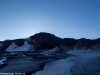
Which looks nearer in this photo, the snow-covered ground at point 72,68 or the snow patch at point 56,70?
the snow patch at point 56,70

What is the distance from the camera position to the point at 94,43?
255ft

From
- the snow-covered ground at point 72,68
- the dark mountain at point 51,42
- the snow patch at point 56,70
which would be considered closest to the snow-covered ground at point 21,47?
the dark mountain at point 51,42

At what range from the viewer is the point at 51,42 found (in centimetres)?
8312

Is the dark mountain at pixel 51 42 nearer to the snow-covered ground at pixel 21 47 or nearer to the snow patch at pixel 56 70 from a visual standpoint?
the snow-covered ground at pixel 21 47

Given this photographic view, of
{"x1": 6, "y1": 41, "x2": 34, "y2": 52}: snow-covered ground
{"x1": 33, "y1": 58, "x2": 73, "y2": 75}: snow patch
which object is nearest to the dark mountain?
{"x1": 6, "y1": 41, "x2": 34, "y2": 52}: snow-covered ground

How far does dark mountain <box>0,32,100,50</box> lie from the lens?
254 feet

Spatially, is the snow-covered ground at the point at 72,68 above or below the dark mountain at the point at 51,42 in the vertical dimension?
below

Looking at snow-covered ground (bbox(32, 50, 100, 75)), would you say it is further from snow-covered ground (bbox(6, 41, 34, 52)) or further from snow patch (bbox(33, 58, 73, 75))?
snow-covered ground (bbox(6, 41, 34, 52))

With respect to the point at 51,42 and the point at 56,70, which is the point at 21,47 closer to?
the point at 51,42

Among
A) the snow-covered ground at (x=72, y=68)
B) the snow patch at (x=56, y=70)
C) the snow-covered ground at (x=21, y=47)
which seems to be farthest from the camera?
the snow-covered ground at (x=21, y=47)

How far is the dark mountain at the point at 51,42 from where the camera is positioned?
77475 millimetres

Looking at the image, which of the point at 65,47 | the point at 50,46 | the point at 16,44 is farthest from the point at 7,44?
the point at 65,47

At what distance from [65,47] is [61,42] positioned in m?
6.70

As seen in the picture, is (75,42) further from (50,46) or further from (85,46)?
(50,46)
